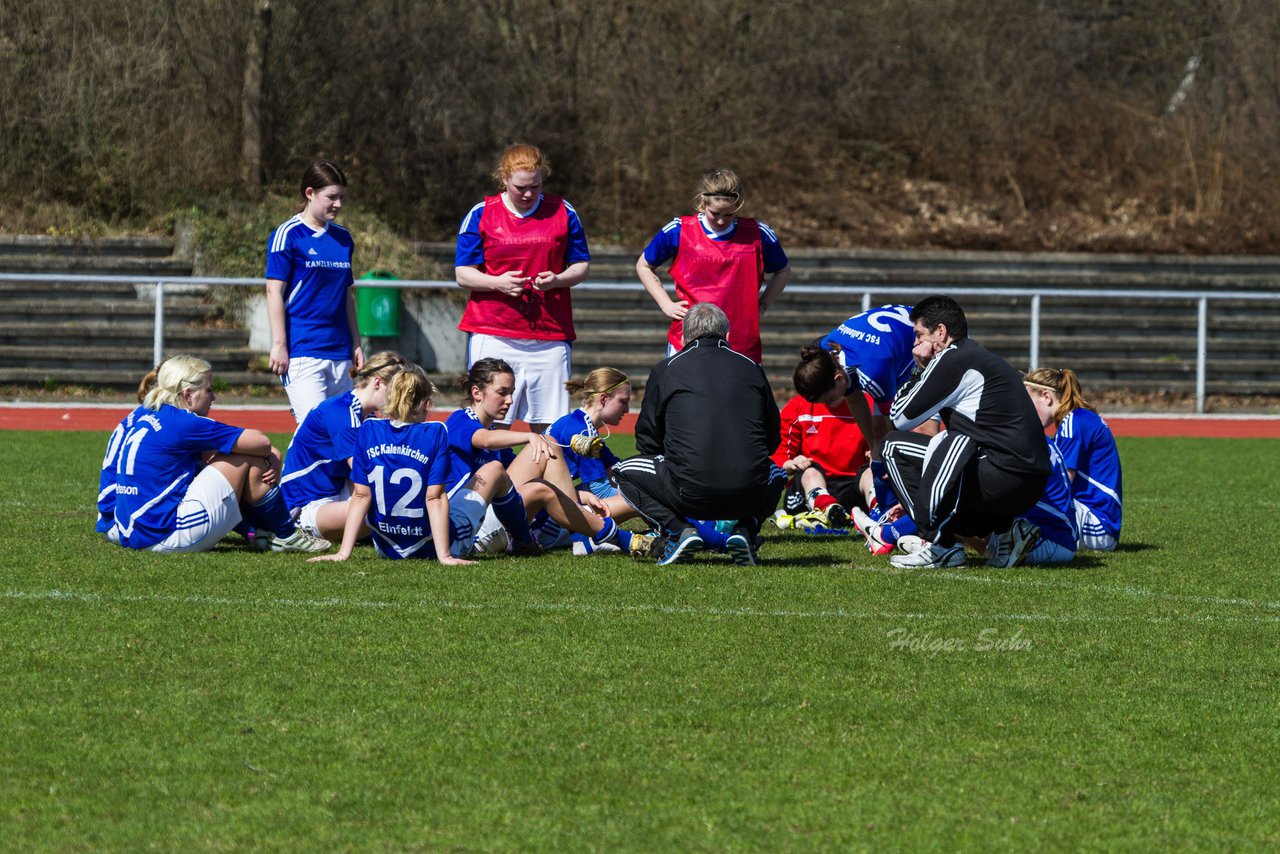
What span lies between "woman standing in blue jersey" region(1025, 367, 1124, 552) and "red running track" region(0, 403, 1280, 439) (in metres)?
7.03

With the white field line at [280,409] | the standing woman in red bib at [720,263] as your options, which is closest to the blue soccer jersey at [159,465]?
the standing woman in red bib at [720,263]

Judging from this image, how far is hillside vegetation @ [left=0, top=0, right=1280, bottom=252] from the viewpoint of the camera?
23.7m

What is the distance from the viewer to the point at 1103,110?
2862 centimetres

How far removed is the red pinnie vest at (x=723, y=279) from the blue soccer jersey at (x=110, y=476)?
300 centimetres

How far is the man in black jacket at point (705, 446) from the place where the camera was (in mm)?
7094

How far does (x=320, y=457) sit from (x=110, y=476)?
969mm

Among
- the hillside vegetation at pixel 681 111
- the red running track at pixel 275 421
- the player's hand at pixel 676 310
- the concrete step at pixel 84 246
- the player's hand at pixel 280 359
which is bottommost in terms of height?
the red running track at pixel 275 421

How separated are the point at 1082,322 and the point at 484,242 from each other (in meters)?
14.7

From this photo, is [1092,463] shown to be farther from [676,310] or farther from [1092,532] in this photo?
[676,310]

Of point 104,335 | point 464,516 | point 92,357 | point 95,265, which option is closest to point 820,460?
point 464,516

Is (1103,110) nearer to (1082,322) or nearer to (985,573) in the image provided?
(1082,322)

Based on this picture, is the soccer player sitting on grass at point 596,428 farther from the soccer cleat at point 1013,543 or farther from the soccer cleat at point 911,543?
the soccer cleat at point 1013,543

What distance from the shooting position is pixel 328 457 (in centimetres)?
766

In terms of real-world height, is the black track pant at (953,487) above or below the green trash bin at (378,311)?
below
